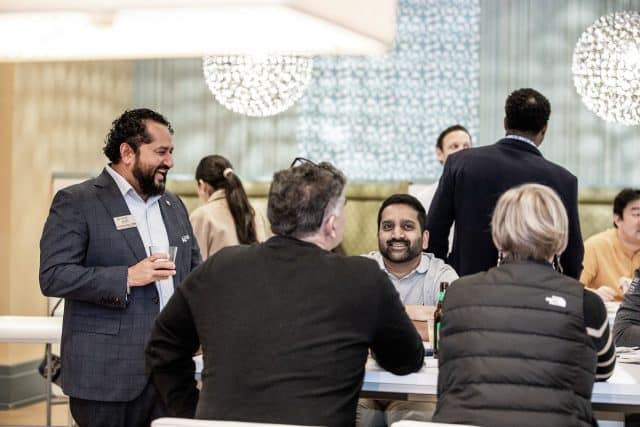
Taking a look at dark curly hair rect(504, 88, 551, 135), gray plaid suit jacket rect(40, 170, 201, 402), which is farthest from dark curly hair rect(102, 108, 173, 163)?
dark curly hair rect(504, 88, 551, 135)

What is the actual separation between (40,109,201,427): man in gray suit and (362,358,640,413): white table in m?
0.75

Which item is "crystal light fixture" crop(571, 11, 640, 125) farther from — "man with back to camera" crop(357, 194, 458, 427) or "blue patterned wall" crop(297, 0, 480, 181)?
"man with back to camera" crop(357, 194, 458, 427)

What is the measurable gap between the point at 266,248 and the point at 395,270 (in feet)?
5.38

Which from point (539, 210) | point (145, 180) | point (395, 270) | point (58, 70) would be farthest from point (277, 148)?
point (539, 210)

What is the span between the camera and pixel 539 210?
2.59 m

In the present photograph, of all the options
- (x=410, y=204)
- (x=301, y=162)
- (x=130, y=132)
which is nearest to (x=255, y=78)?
(x=410, y=204)

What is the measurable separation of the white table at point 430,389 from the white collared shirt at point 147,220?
828 millimetres

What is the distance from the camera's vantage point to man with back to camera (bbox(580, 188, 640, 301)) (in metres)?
5.50

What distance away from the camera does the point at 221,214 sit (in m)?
5.58

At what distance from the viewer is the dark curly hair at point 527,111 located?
13.1 feet

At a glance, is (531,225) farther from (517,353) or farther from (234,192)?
(234,192)

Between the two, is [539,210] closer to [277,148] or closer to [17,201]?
[17,201]

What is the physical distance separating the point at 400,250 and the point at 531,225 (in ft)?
4.83

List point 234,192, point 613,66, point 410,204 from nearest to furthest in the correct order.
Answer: point 410,204
point 234,192
point 613,66
